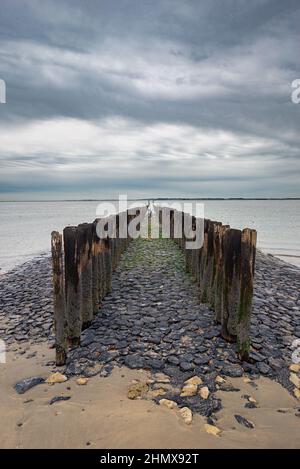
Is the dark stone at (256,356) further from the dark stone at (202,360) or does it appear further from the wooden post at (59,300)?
the wooden post at (59,300)

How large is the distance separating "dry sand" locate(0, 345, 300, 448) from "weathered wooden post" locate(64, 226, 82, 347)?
878mm

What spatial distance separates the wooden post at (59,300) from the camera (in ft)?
13.7

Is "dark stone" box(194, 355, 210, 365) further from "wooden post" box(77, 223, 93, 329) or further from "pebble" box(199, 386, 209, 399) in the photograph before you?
"wooden post" box(77, 223, 93, 329)

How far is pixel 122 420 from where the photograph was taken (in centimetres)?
329

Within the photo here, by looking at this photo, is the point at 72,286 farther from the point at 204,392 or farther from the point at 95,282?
the point at 204,392

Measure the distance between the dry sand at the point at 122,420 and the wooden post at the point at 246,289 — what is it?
0.50 m

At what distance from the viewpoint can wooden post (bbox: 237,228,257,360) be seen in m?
4.32

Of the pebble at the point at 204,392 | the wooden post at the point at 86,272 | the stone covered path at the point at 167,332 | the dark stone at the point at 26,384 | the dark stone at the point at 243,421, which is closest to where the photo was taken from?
the dark stone at the point at 243,421

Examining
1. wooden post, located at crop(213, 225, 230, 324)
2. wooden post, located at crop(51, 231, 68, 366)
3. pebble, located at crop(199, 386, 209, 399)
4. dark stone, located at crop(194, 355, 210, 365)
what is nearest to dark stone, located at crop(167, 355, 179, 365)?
dark stone, located at crop(194, 355, 210, 365)

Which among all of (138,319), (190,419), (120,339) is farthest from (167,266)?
(190,419)

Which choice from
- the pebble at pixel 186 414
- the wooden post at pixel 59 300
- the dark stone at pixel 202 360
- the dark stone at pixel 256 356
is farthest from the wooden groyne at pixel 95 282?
the pebble at pixel 186 414

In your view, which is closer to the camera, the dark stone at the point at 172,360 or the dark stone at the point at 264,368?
the dark stone at the point at 264,368

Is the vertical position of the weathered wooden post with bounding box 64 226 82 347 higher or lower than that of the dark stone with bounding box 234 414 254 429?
higher

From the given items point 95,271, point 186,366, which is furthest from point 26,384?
point 95,271
